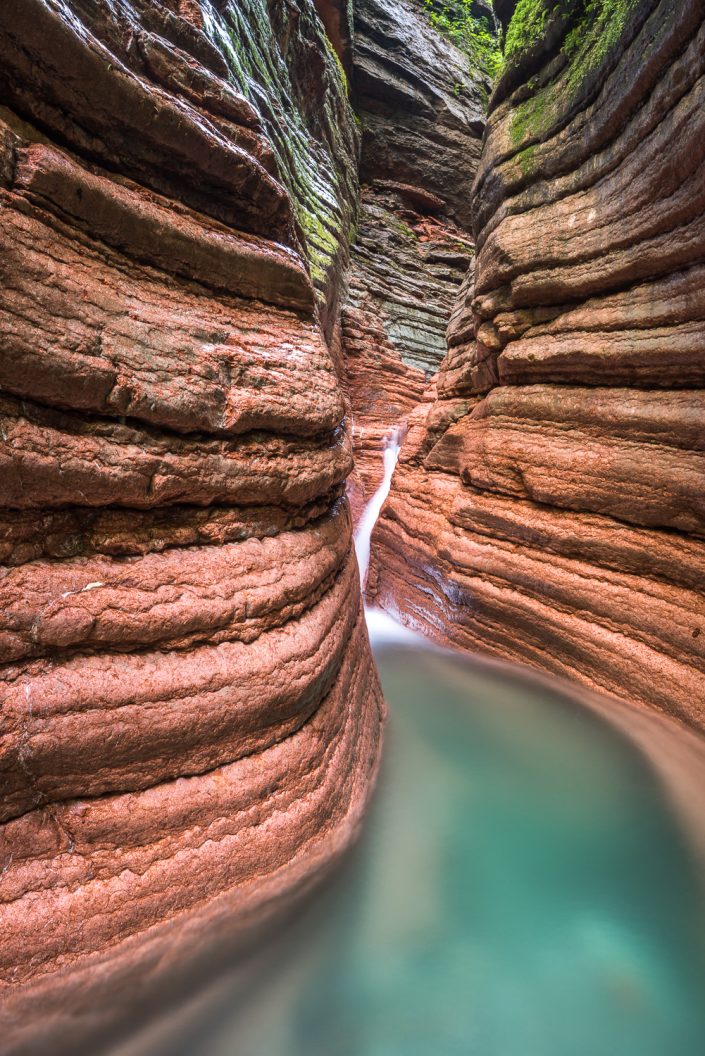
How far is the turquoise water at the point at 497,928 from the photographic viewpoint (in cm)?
230

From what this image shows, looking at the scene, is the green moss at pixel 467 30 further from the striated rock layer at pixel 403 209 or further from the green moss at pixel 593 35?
the green moss at pixel 593 35

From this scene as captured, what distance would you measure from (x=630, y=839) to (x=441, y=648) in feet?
10.8

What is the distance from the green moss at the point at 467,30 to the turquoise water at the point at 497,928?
72.9ft

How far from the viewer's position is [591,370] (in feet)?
16.5

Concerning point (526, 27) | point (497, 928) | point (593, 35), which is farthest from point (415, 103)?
point (497, 928)

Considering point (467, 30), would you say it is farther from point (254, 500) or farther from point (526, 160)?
point (254, 500)

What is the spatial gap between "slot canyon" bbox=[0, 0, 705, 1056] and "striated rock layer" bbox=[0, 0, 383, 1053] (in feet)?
0.05

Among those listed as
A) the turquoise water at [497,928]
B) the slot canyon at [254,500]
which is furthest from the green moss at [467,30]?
the turquoise water at [497,928]

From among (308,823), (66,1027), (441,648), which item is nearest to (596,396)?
(441,648)

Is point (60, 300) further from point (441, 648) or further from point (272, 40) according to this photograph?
point (272, 40)

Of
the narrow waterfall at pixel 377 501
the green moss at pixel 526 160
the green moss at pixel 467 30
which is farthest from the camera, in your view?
the green moss at pixel 467 30

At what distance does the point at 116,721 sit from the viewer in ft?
7.39

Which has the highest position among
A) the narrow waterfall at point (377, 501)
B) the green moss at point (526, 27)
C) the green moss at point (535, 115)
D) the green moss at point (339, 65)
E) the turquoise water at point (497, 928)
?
the green moss at point (339, 65)

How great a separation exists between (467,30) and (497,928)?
88.6ft
